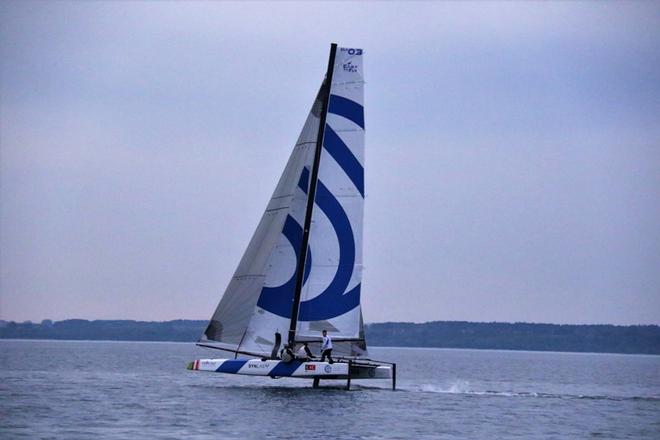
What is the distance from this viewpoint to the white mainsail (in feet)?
132

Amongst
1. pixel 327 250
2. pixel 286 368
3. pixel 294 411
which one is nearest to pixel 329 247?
pixel 327 250

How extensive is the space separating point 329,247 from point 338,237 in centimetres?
49

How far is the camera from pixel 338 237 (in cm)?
4009

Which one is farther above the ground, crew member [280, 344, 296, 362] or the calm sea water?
crew member [280, 344, 296, 362]

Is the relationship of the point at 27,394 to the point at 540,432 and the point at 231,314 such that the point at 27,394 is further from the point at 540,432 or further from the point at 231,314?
the point at 540,432

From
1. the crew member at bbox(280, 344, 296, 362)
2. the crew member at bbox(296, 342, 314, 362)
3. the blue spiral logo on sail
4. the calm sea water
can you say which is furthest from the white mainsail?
the calm sea water

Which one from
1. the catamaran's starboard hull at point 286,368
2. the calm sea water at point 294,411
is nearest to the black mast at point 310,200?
the catamaran's starboard hull at point 286,368

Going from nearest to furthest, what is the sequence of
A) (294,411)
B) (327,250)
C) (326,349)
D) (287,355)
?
(294,411) < (287,355) < (326,349) < (327,250)

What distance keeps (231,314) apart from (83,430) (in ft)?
41.2

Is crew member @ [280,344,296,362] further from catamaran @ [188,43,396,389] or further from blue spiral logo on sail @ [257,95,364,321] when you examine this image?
blue spiral logo on sail @ [257,95,364,321]

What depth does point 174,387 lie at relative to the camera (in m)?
45.6

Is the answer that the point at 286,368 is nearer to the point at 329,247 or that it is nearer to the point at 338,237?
the point at 329,247

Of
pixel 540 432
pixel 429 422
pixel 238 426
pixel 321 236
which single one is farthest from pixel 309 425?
pixel 321 236

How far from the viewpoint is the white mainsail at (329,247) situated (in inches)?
1581
